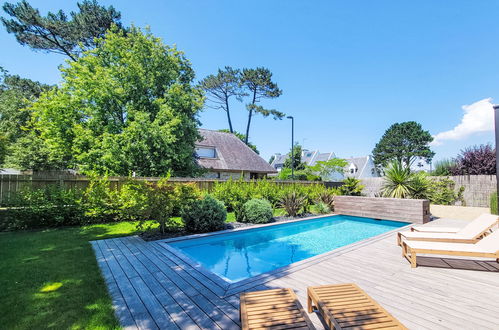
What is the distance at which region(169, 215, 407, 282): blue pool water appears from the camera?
594cm

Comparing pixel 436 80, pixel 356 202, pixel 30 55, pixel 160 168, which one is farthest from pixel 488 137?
pixel 30 55

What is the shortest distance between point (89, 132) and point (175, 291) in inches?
548

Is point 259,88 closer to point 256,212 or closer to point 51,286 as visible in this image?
point 256,212

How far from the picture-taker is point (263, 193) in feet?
42.2

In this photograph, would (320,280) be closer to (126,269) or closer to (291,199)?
(126,269)

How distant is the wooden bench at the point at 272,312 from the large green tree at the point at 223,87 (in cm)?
2839

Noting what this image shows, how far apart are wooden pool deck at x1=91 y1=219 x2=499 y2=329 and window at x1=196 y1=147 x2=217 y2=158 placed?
17.9 metres

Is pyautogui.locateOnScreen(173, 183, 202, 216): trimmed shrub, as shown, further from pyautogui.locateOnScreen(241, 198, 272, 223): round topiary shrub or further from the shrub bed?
pyautogui.locateOnScreen(241, 198, 272, 223): round topiary shrub

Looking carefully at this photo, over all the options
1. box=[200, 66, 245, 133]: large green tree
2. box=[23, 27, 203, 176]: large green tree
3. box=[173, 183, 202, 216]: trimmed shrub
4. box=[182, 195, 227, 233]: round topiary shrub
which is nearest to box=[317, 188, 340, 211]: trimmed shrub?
box=[182, 195, 227, 233]: round topiary shrub

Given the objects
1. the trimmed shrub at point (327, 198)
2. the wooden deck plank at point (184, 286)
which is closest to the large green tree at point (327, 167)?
the trimmed shrub at point (327, 198)

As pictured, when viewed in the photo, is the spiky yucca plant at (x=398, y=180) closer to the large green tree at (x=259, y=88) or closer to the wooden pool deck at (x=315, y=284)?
the wooden pool deck at (x=315, y=284)

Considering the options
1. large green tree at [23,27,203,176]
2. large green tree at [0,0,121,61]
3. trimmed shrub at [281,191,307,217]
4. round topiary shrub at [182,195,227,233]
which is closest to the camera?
round topiary shrub at [182,195,227,233]

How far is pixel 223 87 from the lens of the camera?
28984 millimetres

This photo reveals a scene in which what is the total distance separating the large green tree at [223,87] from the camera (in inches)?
1103
